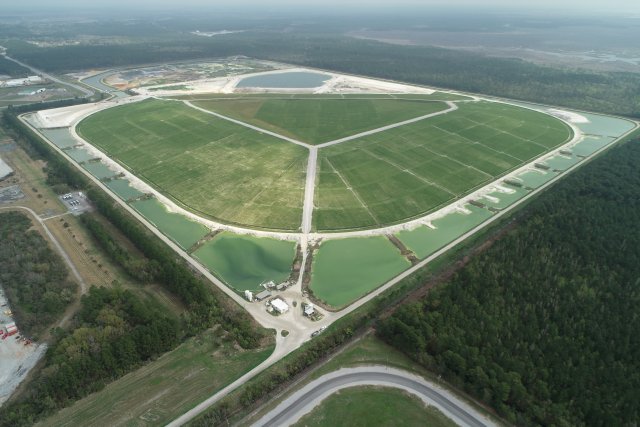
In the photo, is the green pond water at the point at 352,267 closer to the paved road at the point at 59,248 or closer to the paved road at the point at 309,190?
the paved road at the point at 309,190

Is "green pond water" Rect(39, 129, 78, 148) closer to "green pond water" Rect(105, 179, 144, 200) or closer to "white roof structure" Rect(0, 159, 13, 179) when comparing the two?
"white roof structure" Rect(0, 159, 13, 179)

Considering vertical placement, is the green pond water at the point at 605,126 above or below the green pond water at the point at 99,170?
above

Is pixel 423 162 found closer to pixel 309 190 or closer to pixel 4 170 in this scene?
pixel 309 190

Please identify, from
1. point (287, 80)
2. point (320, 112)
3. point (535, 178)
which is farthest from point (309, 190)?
point (287, 80)

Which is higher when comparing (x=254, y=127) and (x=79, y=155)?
(x=254, y=127)

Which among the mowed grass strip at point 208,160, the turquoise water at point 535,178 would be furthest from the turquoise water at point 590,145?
the mowed grass strip at point 208,160
